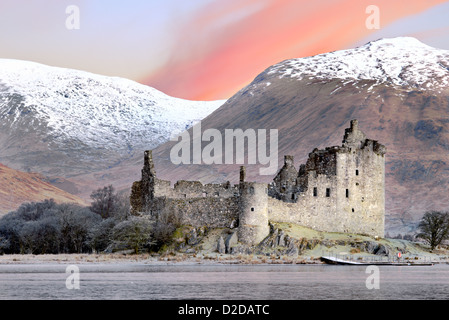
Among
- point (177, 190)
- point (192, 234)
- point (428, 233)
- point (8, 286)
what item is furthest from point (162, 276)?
point (428, 233)

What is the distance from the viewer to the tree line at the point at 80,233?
7788cm

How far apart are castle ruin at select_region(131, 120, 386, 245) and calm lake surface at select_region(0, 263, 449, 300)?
7633 millimetres

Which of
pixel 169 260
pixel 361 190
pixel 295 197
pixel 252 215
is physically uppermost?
pixel 361 190

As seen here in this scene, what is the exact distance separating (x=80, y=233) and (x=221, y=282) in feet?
128

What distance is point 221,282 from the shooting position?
54.8 meters

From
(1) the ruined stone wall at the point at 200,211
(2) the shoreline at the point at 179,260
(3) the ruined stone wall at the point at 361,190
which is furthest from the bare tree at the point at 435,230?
(1) the ruined stone wall at the point at 200,211

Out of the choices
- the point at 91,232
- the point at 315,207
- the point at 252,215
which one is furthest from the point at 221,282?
the point at 91,232

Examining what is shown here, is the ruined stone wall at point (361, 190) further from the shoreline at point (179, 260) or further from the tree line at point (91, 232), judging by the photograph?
the tree line at point (91, 232)

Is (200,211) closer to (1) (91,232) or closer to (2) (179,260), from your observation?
(2) (179,260)

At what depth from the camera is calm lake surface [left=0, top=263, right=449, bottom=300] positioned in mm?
47156
